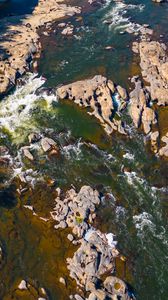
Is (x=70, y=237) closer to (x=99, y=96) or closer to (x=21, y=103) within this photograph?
(x=99, y=96)

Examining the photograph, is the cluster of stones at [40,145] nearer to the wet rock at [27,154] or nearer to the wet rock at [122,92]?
the wet rock at [27,154]

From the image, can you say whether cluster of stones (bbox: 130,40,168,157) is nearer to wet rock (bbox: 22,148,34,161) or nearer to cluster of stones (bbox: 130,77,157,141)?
cluster of stones (bbox: 130,77,157,141)

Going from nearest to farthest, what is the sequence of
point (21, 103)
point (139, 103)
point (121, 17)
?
point (139, 103) → point (21, 103) → point (121, 17)

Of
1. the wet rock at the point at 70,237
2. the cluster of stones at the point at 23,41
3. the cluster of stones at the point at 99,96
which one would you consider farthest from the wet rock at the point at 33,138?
the wet rock at the point at 70,237

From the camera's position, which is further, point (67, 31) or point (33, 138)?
point (67, 31)

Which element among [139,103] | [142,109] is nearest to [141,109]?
[142,109]

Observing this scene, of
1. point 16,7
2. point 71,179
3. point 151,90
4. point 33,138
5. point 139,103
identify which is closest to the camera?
point 71,179

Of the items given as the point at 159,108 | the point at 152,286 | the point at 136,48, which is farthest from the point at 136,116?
the point at 152,286

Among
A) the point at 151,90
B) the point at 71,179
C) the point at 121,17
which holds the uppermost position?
the point at 121,17
